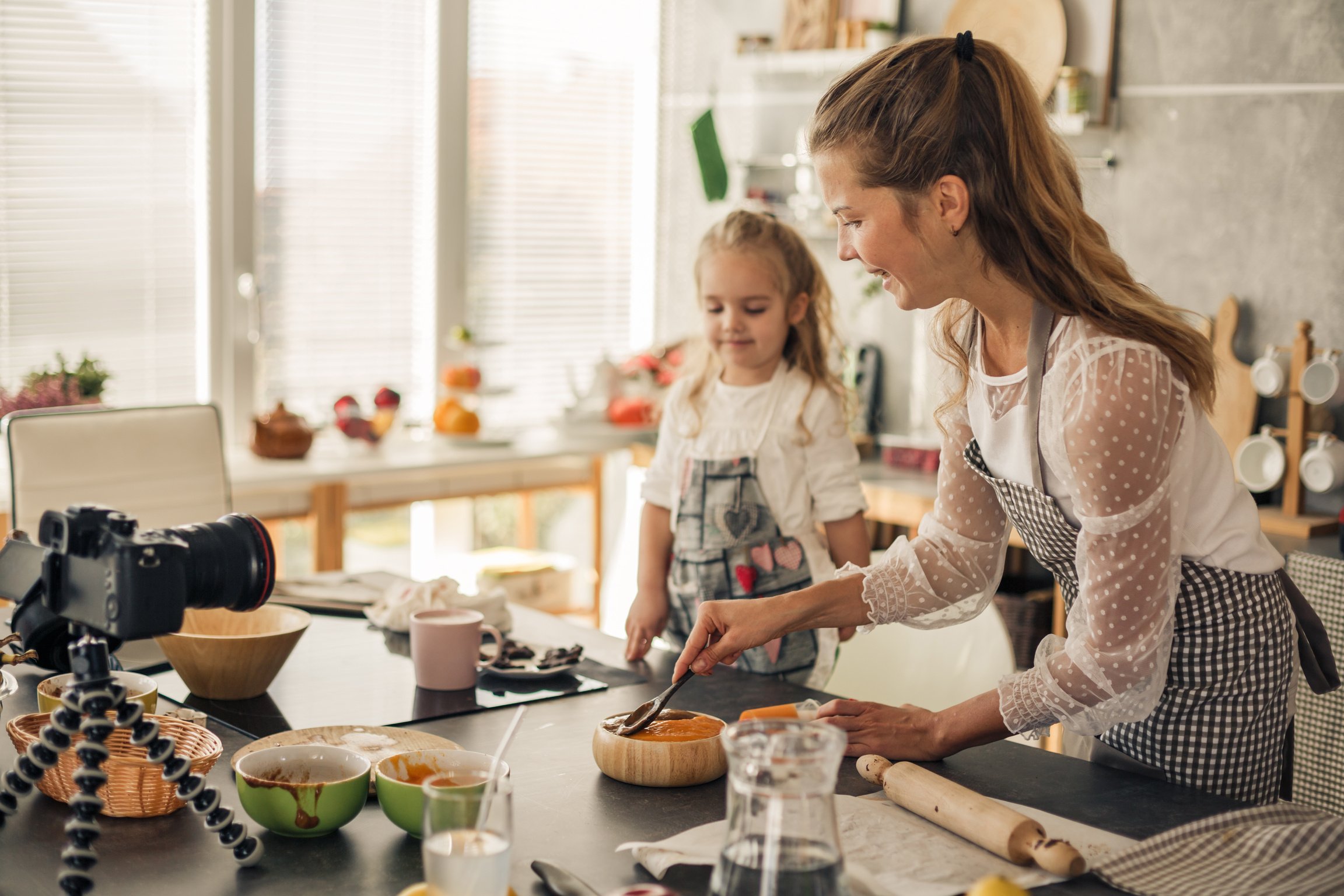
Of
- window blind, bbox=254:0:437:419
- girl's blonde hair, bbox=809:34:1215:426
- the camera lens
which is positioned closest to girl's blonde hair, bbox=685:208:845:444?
girl's blonde hair, bbox=809:34:1215:426

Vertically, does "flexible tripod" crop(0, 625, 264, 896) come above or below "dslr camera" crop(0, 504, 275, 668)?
below

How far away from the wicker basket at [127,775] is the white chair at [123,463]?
0.99 metres

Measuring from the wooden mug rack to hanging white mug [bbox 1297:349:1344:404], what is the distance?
13mm

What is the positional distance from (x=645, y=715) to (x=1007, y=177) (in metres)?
0.65

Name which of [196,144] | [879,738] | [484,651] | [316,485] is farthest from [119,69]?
[879,738]

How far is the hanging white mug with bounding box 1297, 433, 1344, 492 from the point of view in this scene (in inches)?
107

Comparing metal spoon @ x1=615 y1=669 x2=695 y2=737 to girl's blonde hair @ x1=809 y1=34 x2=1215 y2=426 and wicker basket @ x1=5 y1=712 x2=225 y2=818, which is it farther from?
girl's blonde hair @ x1=809 y1=34 x2=1215 y2=426

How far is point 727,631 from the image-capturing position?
4.67 feet

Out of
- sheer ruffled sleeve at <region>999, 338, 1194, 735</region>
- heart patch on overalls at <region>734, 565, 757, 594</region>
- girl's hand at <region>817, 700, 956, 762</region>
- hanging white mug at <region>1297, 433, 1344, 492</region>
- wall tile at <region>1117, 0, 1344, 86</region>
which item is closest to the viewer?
sheer ruffled sleeve at <region>999, 338, 1194, 735</region>

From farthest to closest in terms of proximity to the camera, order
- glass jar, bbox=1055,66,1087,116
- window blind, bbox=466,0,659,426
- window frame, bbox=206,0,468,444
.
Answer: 1. window blind, bbox=466,0,659,426
2. window frame, bbox=206,0,468,444
3. glass jar, bbox=1055,66,1087,116

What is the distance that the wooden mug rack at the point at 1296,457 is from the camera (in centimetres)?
274

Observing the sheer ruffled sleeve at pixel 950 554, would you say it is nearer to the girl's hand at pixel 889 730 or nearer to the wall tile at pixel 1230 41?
the girl's hand at pixel 889 730

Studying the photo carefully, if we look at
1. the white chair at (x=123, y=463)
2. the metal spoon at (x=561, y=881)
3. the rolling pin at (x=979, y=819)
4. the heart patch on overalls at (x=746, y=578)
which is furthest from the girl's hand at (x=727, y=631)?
the white chair at (x=123, y=463)

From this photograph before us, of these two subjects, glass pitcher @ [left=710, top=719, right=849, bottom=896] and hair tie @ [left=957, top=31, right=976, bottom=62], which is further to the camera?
hair tie @ [left=957, top=31, right=976, bottom=62]
